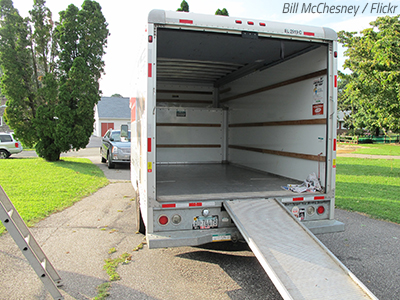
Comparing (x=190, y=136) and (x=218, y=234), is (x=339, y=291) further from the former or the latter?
(x=190, y=136)

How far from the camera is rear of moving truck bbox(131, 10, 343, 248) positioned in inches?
143

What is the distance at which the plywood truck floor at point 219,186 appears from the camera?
3991 millimetres

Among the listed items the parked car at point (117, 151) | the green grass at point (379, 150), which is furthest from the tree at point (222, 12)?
the green grass at point (379, 150)

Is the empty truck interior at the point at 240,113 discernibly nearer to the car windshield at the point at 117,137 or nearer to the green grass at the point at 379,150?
the car windshield at the point at 117,137

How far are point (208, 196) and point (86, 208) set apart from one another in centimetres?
411

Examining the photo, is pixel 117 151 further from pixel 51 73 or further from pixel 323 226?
pixel 323 226

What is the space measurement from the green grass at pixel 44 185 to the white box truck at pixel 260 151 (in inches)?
102

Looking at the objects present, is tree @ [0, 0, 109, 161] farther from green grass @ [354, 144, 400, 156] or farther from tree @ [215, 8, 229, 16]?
green grass @ [354, 144, 400, 156]

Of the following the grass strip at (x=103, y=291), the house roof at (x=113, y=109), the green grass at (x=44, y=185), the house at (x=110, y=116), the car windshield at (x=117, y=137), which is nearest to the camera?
the grass strip at (x=103, y=291)

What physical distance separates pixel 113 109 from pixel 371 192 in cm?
4245

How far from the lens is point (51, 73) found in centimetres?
1323

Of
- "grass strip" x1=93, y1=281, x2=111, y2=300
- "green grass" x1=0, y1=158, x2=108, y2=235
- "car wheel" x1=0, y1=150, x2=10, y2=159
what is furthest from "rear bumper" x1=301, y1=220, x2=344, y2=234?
"car wheel" x1=0, y1=150, x2=10, y2=159

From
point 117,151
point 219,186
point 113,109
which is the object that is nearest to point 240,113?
point 219,186

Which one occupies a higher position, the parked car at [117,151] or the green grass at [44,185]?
the parked car at [117,151]
